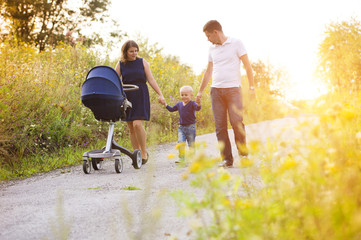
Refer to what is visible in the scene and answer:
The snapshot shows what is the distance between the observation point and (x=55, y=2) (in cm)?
2370

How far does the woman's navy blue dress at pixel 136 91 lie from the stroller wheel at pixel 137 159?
1.81 feet

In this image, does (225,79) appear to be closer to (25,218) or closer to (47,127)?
(25,218)

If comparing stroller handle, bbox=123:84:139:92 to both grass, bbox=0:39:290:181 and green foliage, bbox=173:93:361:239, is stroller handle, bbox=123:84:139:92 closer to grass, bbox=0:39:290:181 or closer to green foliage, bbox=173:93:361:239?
grass, bbox=0:39:290:181

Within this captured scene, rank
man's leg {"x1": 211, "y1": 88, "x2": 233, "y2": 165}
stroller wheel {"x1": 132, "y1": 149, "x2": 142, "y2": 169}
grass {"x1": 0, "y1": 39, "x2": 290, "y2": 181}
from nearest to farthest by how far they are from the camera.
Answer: man's leg {"x1": 211, "y1": 88, "x2": 233, "y2": 165}, stroller wheel {"x1": 132, "y1": 149, "x2": 142, "y2": 169}, grass {"x1": 0, "y1": 39, "x2": 290, "y2": 181}

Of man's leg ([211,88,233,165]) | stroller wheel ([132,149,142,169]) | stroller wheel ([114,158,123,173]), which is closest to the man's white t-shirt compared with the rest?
man's leg ([211,88,233,165])

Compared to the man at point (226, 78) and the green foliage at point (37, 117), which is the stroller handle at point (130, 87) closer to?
the man at point (226, 78)

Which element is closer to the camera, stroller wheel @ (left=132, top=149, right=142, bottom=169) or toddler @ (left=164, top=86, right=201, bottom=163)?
stroller wheel @ (left=132, top=149, right=142, bottom=169)

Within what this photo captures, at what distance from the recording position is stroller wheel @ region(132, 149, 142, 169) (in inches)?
237

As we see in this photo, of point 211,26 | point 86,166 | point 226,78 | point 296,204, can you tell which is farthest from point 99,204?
point 211,26

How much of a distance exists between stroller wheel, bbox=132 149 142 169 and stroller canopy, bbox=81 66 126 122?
0.77 m

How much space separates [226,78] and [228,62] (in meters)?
0.22

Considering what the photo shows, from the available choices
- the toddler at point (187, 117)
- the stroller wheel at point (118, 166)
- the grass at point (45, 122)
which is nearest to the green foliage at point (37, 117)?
the grass at point (45, 122)

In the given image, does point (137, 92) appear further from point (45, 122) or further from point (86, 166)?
point (45, 122)

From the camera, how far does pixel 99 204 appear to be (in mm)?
3707
